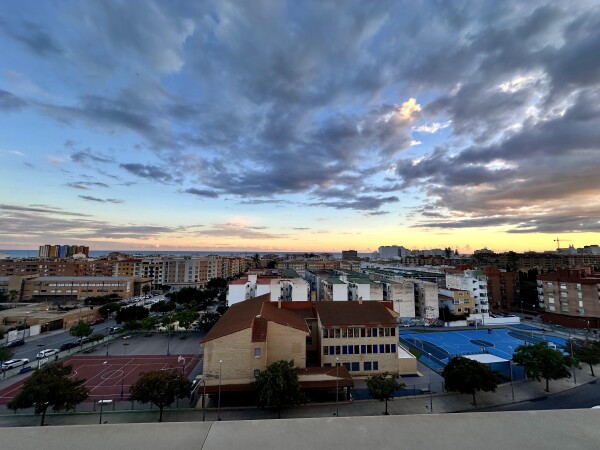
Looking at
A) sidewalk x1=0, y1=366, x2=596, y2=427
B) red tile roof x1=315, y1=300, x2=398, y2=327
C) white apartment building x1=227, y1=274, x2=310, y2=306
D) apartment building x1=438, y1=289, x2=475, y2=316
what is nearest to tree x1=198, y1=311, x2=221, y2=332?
white apartment building x1=227, y1=274, x2=310, y2=306

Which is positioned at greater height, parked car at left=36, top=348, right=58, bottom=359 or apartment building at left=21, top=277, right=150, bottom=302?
apartment building at left=21, top=277, right=150, bottom=302

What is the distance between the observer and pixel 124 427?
3719mm

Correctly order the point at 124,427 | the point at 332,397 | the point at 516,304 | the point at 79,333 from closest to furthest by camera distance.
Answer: the point at 124,427 → the point at 332,397 → the point at 79,333 → the point at 516,304

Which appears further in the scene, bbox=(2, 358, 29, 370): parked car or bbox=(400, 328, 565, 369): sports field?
bbox=(400, 328, 565, 369): sports field

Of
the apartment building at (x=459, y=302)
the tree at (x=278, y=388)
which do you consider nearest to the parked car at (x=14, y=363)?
the tree at (x=278, y=388)

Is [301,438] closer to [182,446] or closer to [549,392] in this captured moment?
[182,446]

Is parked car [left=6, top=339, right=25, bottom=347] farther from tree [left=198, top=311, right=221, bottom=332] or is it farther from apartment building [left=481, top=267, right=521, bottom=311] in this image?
apartment building [left=481, top=267, right=521, bottom=311]

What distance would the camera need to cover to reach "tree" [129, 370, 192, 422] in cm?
2664

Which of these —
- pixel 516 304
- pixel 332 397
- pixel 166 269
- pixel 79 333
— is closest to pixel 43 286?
pixel 166 269

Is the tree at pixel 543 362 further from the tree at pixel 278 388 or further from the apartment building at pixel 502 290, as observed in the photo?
the apartment building at pixel 502 290

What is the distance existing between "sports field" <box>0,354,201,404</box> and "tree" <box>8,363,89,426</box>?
7.11 metres

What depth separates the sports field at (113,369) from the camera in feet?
111

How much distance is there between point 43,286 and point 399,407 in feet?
347

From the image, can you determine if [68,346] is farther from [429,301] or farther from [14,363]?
[429,301]
